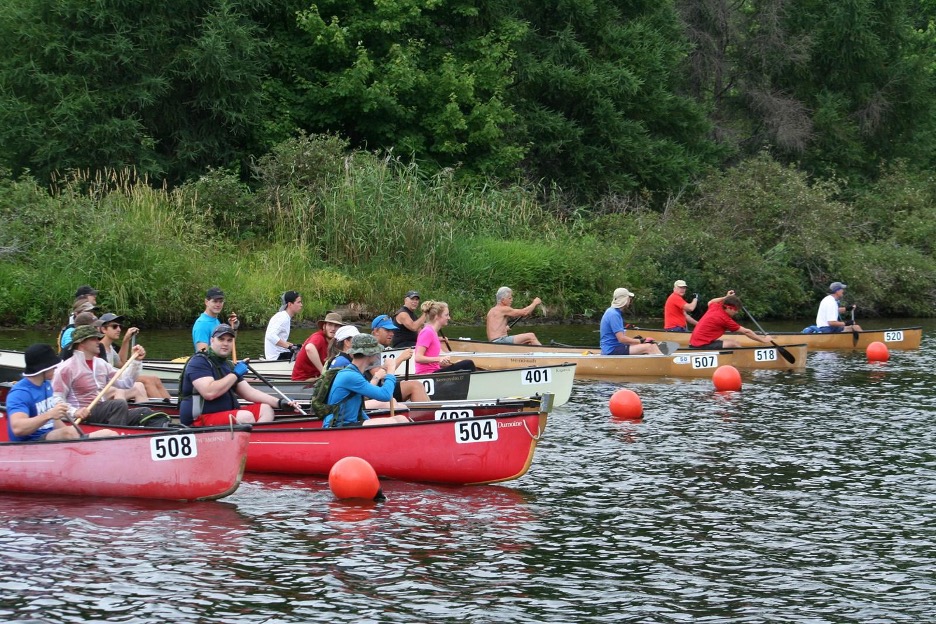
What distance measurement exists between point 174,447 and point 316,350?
4226 millimetres

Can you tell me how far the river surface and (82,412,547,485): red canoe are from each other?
0.19 meters

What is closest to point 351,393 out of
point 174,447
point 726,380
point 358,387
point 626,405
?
point 358,387

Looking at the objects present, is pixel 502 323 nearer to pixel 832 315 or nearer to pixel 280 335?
pixel 280 335

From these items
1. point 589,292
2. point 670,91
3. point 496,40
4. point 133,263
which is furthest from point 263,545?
point 670,91

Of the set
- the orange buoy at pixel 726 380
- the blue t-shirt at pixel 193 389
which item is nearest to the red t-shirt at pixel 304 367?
the blue t-shirt at pixel 193 389

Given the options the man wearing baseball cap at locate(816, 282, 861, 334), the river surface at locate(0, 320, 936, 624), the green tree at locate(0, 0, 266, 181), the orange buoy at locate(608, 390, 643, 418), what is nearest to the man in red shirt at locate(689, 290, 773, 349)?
the man wearing baseball cap at locate(816, 282, 861, 334)

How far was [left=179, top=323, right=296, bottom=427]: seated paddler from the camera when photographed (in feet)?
41.0

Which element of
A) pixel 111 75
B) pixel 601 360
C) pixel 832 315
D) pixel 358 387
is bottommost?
pixel 601 360

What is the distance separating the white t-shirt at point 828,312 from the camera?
28312 millimetres

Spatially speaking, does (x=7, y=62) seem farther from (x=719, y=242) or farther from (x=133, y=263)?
(x=719, y=242)

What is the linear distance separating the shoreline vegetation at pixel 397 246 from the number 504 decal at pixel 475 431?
1750 centimetres

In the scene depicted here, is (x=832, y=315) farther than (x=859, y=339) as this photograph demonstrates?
Yes

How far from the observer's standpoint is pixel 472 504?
12.2 metres

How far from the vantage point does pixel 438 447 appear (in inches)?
504
